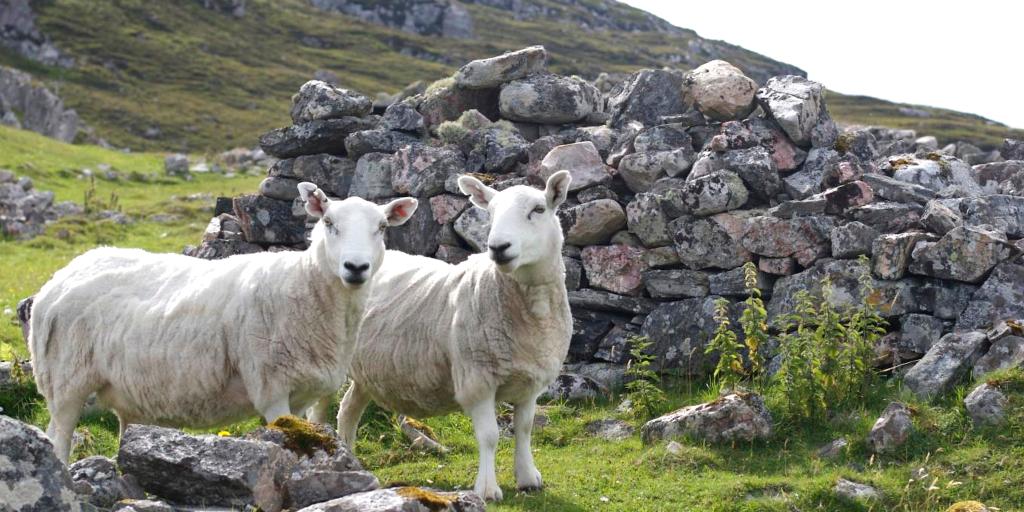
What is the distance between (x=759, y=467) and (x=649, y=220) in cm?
479

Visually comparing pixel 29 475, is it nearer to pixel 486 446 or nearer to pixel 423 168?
pixel 486 446

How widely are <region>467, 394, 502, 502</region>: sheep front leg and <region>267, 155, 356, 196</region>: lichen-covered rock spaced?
24.3 ft

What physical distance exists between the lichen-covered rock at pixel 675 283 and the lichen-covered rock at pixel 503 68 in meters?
4.49

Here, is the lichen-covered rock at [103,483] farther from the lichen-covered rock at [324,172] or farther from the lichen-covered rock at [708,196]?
the lichen-covered rock at [324,172]

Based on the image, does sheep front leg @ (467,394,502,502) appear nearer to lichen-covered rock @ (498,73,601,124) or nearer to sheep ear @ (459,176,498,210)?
sheep ear @ (459,176,498,210)

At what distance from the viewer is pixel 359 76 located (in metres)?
126

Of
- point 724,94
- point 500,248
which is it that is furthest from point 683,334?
point 500,248

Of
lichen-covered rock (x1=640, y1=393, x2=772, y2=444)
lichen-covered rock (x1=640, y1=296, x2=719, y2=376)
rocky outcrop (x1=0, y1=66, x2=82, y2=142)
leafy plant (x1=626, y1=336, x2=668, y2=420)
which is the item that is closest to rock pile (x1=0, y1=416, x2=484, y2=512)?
lichen-covered rock (x1=640, y1=393, x2=772, y2=444)

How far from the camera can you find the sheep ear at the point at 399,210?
1108cm

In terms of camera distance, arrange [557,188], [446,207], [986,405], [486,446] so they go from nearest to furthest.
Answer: [486,446]
[557,188]
[986,405]
[446,207]

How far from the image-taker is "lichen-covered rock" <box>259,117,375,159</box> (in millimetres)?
17500

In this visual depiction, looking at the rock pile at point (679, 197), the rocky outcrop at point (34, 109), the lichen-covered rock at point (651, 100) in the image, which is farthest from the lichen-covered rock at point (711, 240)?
the rocky outcrop at point (34, 109)

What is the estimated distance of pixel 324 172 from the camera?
17391 mm

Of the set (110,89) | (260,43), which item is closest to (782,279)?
(110,89)
